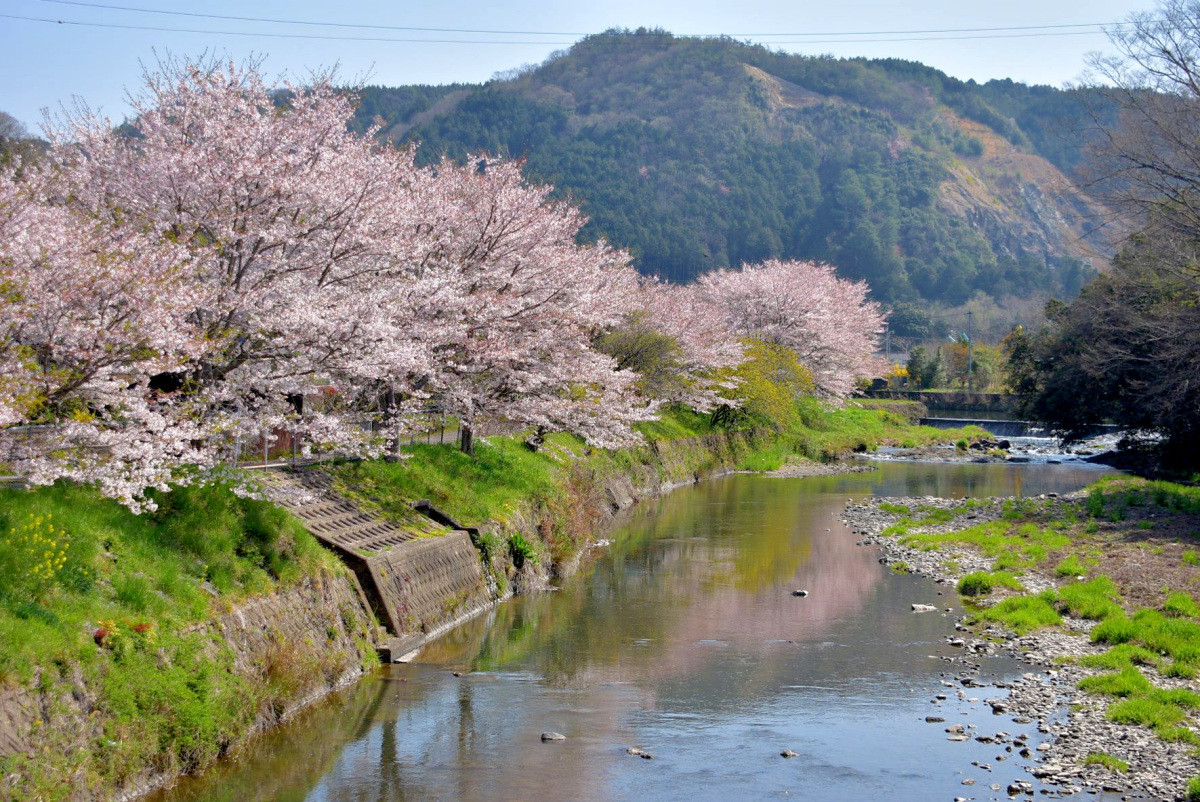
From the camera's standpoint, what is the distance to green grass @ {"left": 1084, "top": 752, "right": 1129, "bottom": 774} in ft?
35.7

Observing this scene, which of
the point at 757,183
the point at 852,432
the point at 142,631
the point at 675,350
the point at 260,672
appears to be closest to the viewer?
the point at 142,631

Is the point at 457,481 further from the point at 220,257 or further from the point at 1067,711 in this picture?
the point at 1067,711

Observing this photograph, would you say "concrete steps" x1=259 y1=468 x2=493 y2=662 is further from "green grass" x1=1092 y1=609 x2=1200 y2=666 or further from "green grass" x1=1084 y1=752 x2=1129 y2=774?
"green grass" x1=1092 y1=609 x2=1200 y2=666

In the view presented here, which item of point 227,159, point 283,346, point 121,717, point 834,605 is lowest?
point 834,605

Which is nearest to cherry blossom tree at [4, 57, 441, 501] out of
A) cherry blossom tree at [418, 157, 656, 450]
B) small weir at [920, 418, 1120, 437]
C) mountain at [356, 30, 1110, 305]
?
cherry blossom tree at [418, 157, 656, 450]

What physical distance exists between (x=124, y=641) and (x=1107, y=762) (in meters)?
10.5

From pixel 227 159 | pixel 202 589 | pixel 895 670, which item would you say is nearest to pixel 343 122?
pixel 227 159

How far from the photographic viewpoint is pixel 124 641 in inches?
396

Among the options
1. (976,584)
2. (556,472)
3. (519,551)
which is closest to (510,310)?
(519,551)

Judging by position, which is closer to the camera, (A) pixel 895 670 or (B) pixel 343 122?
(A) pixel 895 670

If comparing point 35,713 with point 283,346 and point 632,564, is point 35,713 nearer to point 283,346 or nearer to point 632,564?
point 283,346

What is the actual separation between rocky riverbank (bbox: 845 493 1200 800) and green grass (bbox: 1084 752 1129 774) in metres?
0.01

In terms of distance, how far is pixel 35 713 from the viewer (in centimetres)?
872

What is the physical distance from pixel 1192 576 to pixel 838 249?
14132cm
